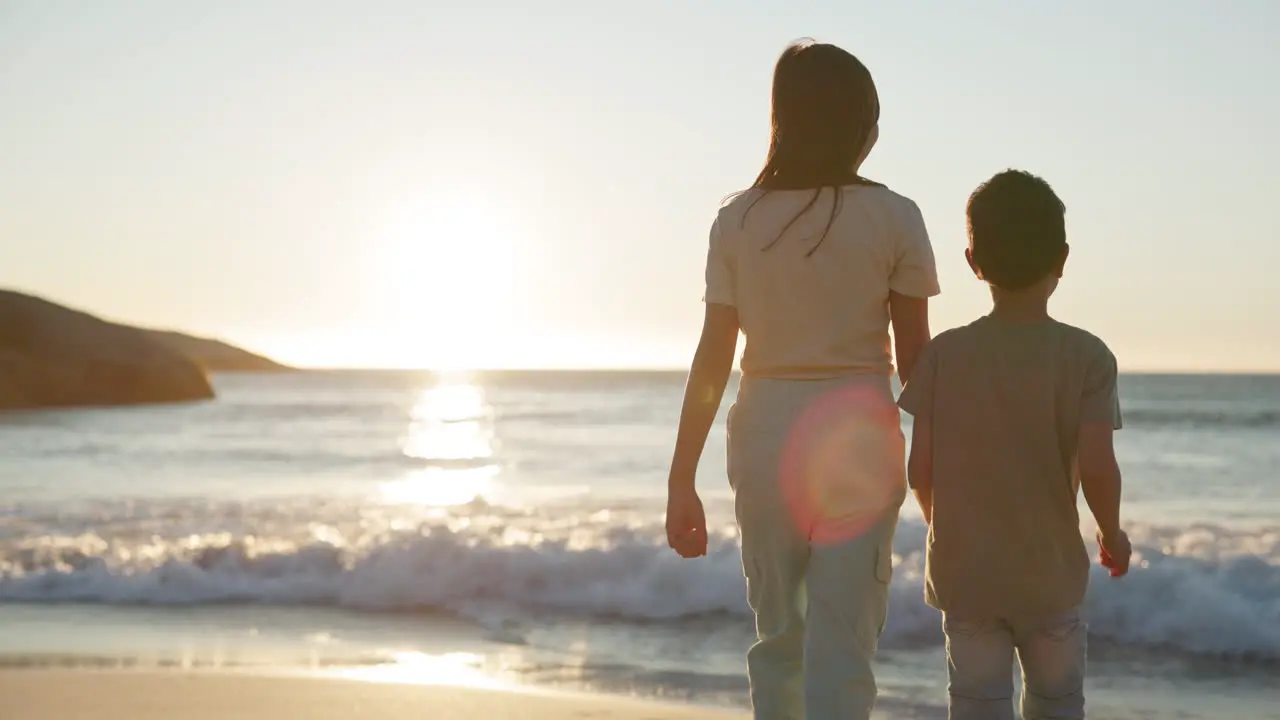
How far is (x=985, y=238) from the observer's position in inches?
102

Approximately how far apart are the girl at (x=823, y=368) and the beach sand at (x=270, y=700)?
292cm

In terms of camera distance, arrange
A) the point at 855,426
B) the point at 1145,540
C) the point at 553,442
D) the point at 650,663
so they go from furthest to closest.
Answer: the point at 553,442 → the point at 1145,540 → the point at 650,663 → the point at 855,426

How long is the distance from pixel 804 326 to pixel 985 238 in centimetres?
44

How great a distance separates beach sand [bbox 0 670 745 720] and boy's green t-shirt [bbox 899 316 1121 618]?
2966 millimetres

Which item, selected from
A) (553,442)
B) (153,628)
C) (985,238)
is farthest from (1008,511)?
(553,442)

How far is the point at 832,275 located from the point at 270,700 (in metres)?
3.91

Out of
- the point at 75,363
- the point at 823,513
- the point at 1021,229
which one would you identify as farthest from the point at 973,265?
the point at 75,363

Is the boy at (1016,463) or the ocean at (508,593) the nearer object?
the boy at (1016,463)

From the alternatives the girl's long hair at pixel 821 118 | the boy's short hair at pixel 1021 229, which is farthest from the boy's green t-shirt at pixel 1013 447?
the girl's long hair at pixel 821 118

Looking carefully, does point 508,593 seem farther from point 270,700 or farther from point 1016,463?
point 1016,463

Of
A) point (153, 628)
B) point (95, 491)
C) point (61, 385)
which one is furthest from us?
point (61, 385)

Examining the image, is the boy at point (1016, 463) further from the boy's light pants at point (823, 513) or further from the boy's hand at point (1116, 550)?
the boy's light pants at point (823, 513)

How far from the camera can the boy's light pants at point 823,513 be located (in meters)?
2.44

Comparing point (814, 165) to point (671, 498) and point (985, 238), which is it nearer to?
point (985, 238)
